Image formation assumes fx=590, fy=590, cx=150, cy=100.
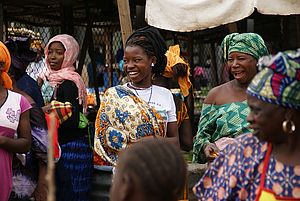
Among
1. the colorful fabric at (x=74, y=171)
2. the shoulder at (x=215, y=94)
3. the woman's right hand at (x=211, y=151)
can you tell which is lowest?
the colorful fabric at (x=74, y=171)

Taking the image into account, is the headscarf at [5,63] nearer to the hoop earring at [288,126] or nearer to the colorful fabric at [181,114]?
the colorful fabric at [181,114]

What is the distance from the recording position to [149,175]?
1820 mm

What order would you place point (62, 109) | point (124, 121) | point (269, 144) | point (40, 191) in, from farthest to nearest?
point (62, 109)
point (40, 191)
point (124, 121)
point (269, 144)

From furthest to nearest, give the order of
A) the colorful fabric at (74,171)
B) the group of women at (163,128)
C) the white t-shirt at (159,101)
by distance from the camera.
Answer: the colorful fabric at (74,171) → the white t-shirt at (159,101) → the group of women at (163,128)

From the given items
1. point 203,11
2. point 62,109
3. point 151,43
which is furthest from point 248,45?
point 62,109

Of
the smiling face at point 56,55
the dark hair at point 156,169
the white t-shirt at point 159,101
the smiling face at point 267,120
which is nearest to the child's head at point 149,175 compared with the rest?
the dark hair at point 156,169

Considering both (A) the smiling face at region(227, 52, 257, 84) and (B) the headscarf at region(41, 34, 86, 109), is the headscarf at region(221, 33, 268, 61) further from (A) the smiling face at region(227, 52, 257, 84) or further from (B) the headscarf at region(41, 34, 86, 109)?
(B) the headscarf at region(41, 34, 86, 109)

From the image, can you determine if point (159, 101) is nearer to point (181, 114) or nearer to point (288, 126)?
point (181, 114)

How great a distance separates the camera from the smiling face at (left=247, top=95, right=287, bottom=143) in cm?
234

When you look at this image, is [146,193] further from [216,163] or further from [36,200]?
[36,200]

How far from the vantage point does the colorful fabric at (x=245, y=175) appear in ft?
7.76

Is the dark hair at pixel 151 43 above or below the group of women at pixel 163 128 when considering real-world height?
above

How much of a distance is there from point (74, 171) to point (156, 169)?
3.23 metres

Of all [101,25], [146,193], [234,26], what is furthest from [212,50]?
[146,193]
